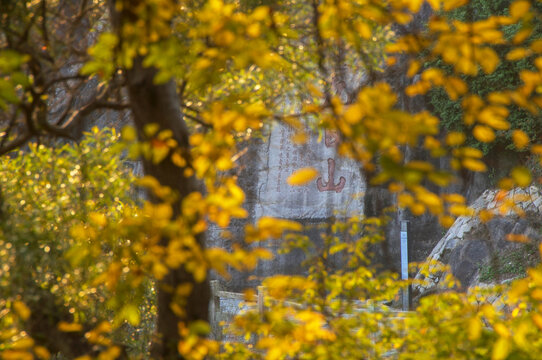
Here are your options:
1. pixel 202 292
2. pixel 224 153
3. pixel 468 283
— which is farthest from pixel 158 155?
pixel 468 283

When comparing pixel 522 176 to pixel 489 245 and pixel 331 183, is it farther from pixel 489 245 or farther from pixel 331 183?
pixel 331 183

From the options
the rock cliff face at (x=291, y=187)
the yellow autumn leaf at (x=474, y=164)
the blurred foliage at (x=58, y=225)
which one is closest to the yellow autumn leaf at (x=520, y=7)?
the yellow autumn leaf at (x=474, y=164)

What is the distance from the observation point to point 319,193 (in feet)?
53.7

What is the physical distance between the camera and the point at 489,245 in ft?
41.6

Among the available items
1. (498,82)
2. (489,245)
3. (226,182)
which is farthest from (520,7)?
(498,82)

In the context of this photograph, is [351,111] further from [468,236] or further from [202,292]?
[468,236]

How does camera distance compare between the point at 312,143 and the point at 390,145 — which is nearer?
the point at 390,145

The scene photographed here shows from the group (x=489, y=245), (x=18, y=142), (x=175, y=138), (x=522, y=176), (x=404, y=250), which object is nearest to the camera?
(x=522, y=176)

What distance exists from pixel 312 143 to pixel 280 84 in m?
12.3

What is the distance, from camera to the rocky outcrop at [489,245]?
37.6 feet

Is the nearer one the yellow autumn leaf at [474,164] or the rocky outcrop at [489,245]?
→ the yellow autumn leaf at [474,164]

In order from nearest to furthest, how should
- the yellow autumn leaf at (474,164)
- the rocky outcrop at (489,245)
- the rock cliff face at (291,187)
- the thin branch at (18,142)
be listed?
the yellow autumn leaf at (474,164)
the thin branch at (18,142)
the rocky outcrop at (489,245)
the rock cliff face at (291,187)

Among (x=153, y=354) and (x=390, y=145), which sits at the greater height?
(x=390, y=145)

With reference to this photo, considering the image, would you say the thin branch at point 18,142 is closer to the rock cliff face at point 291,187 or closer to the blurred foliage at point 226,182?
the blurred foliage at point 226,182
